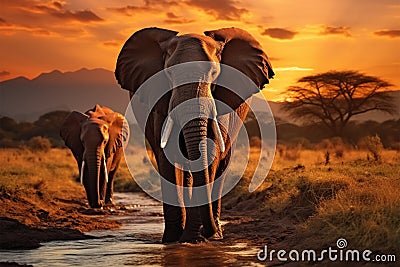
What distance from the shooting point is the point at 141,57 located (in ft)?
38.5

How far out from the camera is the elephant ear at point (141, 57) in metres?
11.4

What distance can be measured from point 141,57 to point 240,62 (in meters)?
1.55

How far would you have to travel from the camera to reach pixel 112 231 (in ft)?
41.8

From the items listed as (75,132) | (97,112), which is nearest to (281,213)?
(75,132)

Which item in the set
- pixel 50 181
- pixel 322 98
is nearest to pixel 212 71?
pixel 50 181

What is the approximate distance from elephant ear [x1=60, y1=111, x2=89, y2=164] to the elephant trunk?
7.69 ft

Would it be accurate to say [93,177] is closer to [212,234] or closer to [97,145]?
[97,145]

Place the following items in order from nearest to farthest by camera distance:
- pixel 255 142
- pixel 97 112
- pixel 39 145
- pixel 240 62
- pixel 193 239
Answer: pixel 193 239 < pixel 240 62 < pixel 97 112 < pixel 39 145 < pixel 255 142

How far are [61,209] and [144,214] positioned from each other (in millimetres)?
1929

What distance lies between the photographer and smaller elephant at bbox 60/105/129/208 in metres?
18.4

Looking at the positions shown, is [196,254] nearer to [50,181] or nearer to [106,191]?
[106,191]

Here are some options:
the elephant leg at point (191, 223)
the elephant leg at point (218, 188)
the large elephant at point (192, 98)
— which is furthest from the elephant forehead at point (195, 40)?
the elephant leg at point (218, 188)

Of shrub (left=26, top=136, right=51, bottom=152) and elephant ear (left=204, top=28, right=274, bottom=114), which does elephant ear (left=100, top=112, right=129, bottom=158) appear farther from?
shrub (left=26, top=136, right=51, bottom=152)

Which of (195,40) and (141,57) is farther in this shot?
(141,57)
